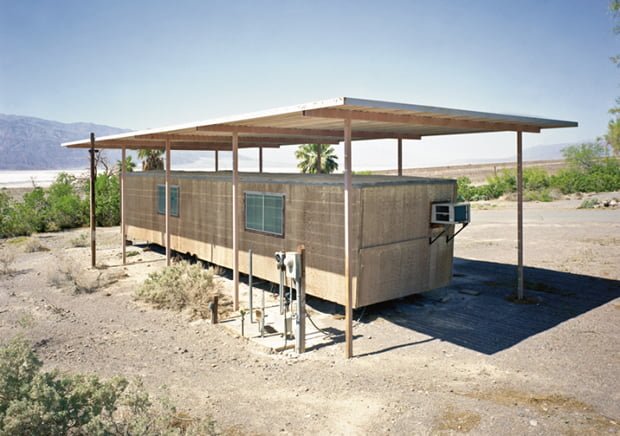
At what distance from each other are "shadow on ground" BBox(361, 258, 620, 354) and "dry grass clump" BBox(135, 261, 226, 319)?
302cm

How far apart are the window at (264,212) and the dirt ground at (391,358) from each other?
1.66 meters

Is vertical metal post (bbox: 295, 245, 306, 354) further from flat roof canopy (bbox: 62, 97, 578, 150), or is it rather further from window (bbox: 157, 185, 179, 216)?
window (bbox: 157, 185, 179, 216)

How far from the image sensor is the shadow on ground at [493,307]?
318 inches

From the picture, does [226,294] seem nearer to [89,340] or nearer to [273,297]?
[273,297]

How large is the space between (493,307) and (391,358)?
3.28 m

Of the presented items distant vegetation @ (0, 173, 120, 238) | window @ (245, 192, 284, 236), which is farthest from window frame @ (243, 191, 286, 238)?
distant vegetation @ (0, 173, 120, 238)

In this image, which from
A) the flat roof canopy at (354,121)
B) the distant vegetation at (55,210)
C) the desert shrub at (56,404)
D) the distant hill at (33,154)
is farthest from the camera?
the distant hill at (33,154)

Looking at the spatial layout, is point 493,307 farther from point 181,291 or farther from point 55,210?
point 55,210

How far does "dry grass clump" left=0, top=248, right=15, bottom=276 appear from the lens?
42.5ft

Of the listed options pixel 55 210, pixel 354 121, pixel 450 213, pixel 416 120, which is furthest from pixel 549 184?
pixel 416 120

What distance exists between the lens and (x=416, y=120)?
7762mm

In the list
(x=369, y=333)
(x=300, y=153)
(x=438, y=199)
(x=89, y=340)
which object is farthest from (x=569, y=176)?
(x=89, y=340)

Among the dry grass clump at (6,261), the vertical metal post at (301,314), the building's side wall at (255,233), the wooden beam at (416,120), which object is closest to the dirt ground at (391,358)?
the vertical metal post at (301,314)

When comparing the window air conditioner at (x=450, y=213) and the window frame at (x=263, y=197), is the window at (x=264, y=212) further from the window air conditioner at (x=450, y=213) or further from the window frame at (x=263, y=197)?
the window air conditioner at (x=450, y=213)
